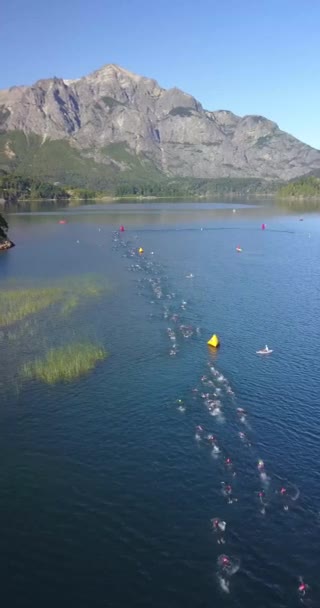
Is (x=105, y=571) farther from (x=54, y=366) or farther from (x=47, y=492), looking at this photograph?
(x=54, y=366)

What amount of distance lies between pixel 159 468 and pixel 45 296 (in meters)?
65.5

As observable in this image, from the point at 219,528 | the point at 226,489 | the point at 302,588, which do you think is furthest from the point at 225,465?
the point at 302,588

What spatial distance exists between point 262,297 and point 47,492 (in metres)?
76.7

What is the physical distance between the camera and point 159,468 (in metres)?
45.3

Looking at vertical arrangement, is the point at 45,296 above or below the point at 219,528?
above

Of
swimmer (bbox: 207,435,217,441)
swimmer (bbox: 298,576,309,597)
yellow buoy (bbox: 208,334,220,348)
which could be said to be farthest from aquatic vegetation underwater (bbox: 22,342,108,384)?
swimmer (bbox: 298,576,309,597)

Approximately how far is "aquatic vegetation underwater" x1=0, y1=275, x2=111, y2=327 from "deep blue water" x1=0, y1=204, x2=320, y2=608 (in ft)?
16.4

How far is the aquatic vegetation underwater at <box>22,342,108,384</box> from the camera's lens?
63938mm

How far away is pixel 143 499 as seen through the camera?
4088 centimetres

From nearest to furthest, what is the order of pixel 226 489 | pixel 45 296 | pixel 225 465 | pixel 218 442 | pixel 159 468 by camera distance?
pixel 226 489
pixel 159 468
pixel 225 465
pixel 218 442
pixel 45 296

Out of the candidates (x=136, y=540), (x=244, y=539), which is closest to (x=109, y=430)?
(x=136, y=540)

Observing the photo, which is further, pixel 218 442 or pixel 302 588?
pixel 218 442

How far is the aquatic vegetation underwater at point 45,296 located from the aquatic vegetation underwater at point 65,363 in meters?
18.7

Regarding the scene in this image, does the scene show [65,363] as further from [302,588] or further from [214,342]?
[302,588]
